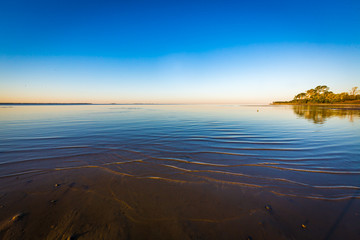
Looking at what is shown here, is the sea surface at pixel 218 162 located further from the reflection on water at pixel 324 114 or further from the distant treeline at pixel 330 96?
the distant treeline at pixel 330 96

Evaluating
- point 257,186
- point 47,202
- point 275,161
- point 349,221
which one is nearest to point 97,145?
point 47,202

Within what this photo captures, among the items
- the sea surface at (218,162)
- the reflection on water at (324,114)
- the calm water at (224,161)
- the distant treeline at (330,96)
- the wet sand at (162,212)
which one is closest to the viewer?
the wet sand at (162,212)

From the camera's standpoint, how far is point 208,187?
4344 millimetres

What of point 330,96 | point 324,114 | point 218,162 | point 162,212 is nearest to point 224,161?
point 218,162

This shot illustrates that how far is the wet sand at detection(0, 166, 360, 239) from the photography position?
2809 millimetres

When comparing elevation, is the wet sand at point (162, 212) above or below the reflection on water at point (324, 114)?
below

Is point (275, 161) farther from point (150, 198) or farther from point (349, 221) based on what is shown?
point (150, 198)

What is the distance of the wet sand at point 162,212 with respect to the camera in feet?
9.21

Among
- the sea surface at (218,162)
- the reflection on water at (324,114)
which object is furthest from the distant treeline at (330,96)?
the sea surface at (218,162)

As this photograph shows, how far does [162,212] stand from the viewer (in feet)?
10.9

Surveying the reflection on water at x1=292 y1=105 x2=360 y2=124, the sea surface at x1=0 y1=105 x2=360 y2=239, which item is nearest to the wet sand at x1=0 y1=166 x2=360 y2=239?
the sea surface at x1=0 y1=105 x2=360 y2=239

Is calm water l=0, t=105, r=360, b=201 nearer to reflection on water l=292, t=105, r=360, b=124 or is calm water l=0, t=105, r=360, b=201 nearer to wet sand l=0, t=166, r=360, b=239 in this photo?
wet sand l=0, t=166, r=360, b=239

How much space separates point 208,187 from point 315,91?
142 metres

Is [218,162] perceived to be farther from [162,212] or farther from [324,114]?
[324,114]
